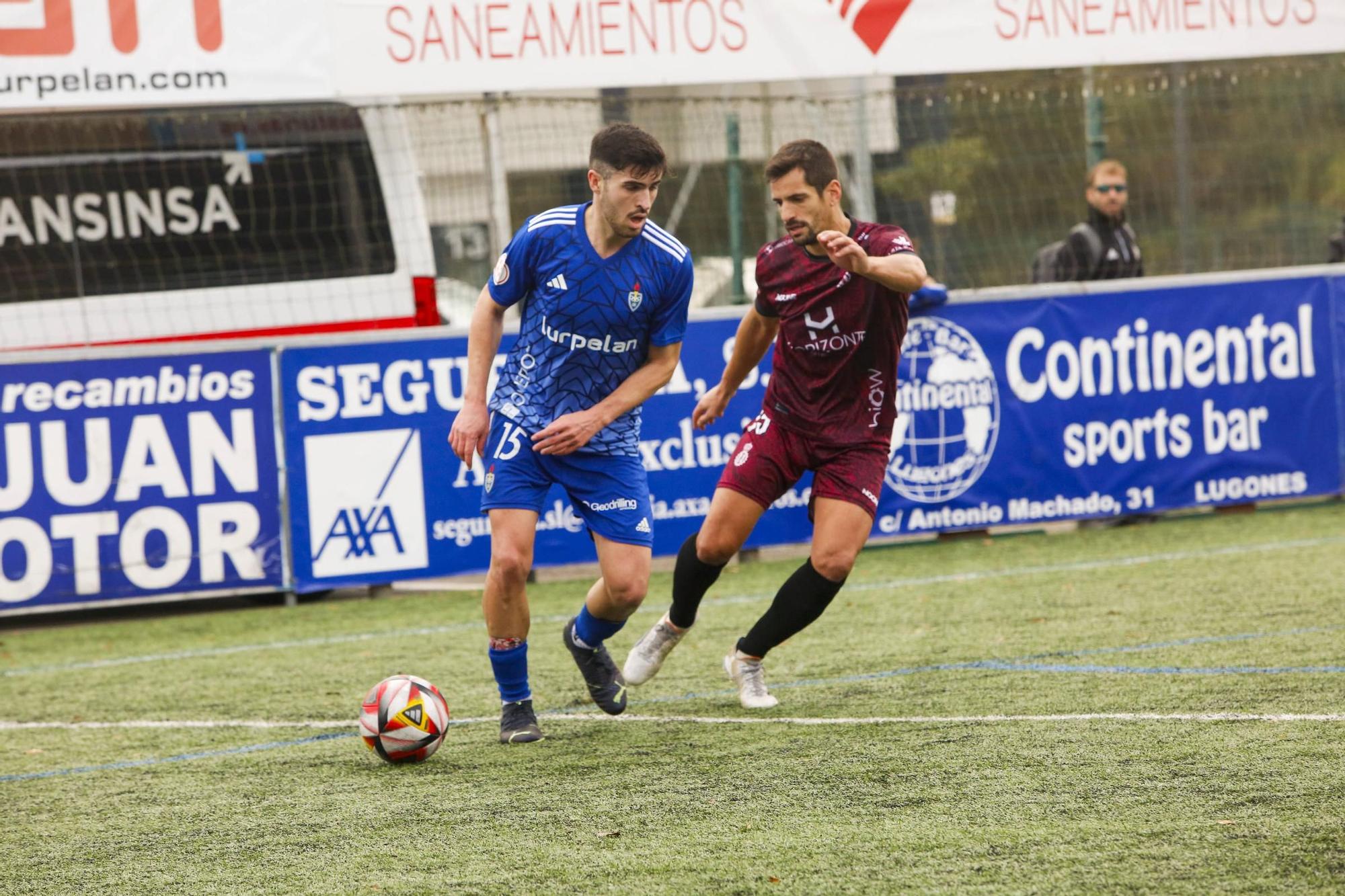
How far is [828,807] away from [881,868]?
63 centimetres

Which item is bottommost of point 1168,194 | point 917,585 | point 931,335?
point 917,585

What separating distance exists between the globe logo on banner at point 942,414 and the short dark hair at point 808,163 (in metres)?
4.83

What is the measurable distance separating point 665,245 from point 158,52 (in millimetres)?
5514

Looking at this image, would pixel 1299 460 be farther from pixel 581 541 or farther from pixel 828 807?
pixel 828 807

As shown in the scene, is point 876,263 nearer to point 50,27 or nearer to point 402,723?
point 402,723

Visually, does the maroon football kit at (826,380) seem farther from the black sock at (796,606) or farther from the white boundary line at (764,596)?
the white boundary line at (764,596)

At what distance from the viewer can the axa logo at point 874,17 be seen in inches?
437

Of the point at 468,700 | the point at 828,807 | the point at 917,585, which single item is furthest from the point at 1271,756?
the point at 917,585

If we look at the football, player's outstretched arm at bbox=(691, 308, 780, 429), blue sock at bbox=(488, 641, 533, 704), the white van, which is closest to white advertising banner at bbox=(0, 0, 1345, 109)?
the white van

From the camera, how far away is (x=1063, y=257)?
37.6 feet

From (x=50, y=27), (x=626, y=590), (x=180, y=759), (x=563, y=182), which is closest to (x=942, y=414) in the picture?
(x=563, y=182)

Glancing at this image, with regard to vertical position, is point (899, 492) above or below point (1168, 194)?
below

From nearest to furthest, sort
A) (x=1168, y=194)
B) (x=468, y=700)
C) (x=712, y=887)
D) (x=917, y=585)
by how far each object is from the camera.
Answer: (x=712, y=887)
(x=468, y=700)
(x=917, y=585)
(x=1168, y=194)

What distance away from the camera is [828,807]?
4492 mm
